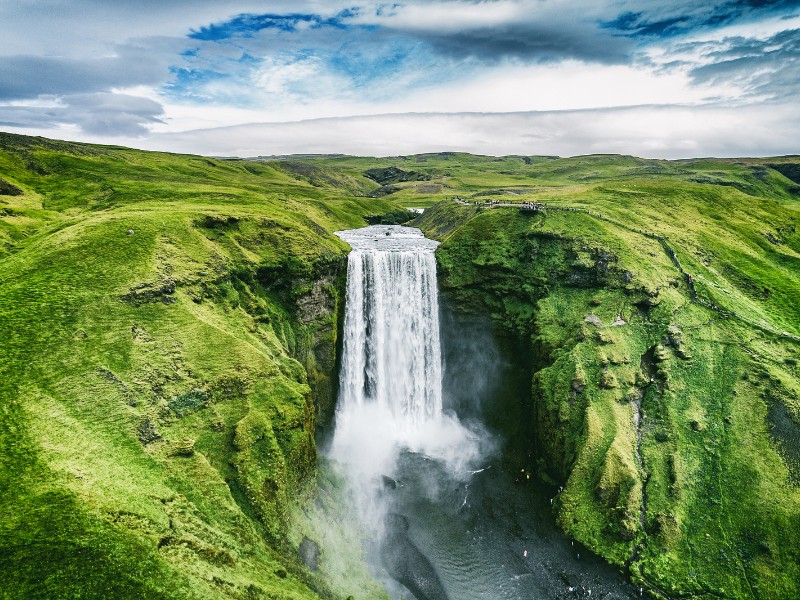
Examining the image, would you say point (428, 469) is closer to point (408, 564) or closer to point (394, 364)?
point (408, 564)

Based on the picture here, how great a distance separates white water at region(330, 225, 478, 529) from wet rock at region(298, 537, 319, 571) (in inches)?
541

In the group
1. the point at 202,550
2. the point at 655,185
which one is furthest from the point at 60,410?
the point at 655,185

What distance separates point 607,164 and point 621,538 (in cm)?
19066

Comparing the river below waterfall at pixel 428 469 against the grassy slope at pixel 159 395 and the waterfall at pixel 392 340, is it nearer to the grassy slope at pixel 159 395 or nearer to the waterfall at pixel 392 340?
the waterfall at pixel 392 340

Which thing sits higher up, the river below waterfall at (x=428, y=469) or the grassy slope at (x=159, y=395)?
the grassy slope at (x=159, y=395)

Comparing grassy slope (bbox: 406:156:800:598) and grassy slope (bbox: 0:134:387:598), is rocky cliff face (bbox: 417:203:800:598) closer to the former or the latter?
grassy slope (bbox: 406:156:800:598)

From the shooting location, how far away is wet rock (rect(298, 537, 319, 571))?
86.6 feet

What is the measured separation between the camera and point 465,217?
67.7m

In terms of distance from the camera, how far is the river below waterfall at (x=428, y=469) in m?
30.0

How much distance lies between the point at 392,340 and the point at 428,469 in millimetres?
13575

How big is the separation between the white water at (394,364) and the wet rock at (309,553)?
13.7 metres

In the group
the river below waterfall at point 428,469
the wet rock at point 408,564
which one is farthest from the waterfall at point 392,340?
the wet rock at point 408,564

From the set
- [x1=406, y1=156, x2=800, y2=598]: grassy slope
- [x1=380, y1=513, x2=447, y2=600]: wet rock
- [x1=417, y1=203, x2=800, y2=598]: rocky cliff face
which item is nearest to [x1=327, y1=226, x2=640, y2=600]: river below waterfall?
[x1=380, y1=513, x2=447, y2=600]: wet rock

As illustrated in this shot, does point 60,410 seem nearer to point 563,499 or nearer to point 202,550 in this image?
point 202,550
